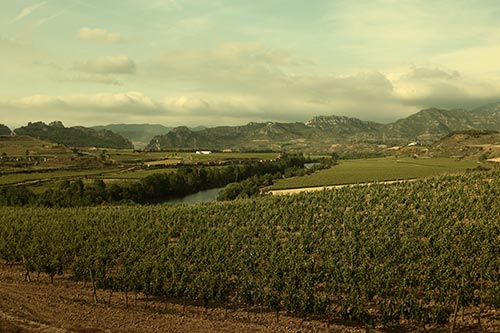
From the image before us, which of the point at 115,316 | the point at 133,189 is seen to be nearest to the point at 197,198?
the point at 133,189

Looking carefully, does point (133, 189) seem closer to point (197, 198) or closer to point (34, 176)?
point (197, 198)

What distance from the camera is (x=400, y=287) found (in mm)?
A: 26156

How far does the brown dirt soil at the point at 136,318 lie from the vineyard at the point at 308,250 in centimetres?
92

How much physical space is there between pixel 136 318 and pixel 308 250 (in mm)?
19178

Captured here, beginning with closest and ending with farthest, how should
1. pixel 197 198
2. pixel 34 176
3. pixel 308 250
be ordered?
1. pixel 308 250
2. pixel 197 198
3. pixel 34 176

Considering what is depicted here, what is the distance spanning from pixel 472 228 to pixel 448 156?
16149 cm

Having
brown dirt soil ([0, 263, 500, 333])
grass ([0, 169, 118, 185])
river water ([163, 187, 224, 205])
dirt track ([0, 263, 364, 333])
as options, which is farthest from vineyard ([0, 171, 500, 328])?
grass ([0, 169, 118, 185])

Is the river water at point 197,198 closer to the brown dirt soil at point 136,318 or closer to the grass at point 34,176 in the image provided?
the grass at point 34,176

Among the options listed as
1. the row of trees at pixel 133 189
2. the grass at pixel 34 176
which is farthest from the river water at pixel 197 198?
the grass at pixel 34 176

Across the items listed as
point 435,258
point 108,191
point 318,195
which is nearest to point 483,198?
point 435,258

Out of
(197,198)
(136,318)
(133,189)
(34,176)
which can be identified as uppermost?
(34,176)

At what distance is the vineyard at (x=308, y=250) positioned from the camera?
2686 centimetres

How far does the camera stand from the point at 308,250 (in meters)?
38.4

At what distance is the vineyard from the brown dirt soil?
0.92 meters
